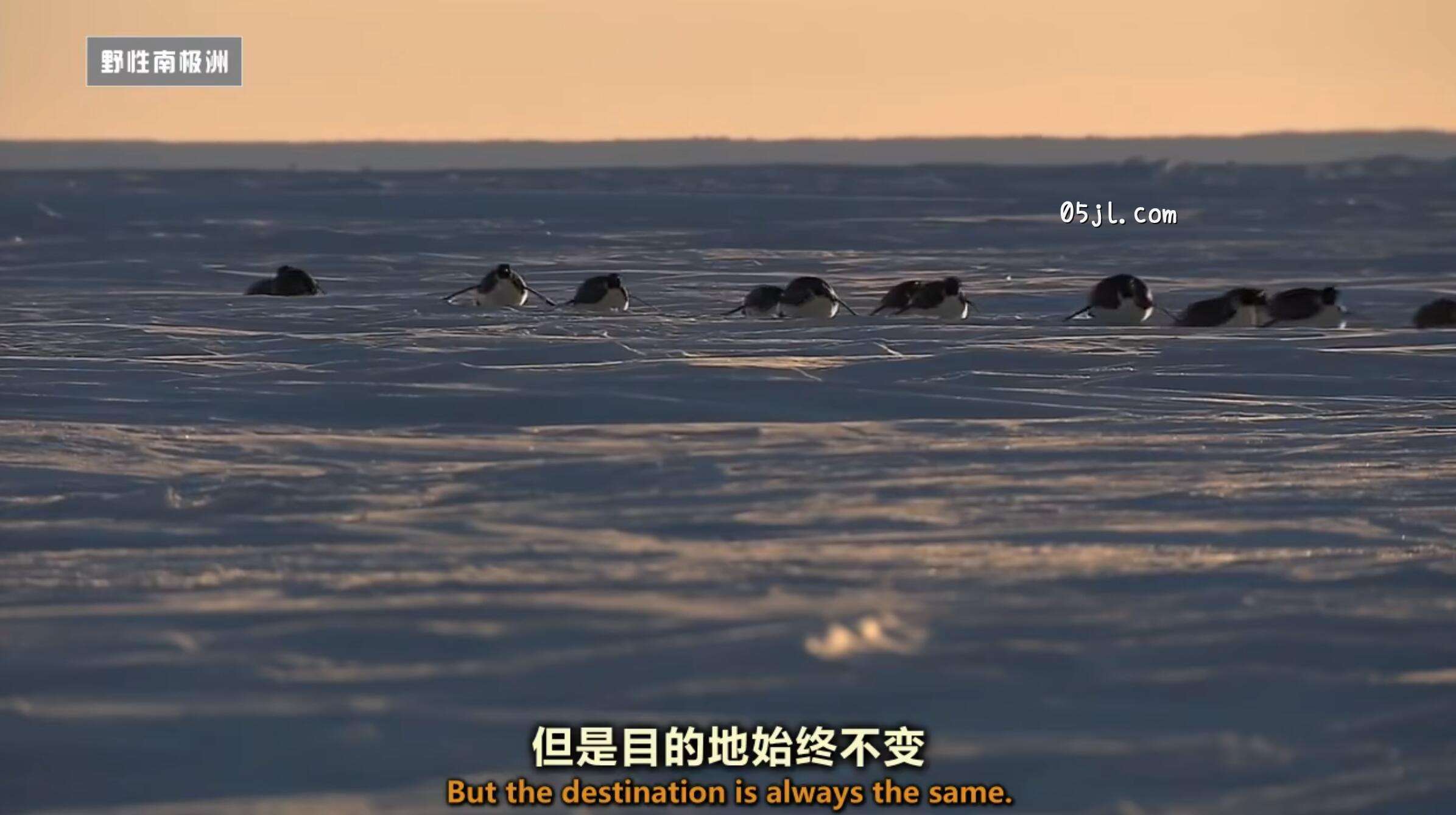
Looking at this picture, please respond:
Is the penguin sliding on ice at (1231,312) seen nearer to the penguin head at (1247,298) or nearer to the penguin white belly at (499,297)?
the penguin head at (1247,298)

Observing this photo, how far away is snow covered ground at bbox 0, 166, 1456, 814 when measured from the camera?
175 inches

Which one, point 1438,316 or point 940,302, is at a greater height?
point 940,302

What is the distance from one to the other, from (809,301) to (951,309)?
3.47 ft

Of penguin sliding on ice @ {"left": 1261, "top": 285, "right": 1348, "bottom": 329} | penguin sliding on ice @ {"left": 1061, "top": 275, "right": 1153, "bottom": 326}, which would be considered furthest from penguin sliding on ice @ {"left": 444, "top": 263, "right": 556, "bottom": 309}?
penguin sliding on ice @ {"left": 1261, "top": 285, "right": 1348, "bottom": 329}

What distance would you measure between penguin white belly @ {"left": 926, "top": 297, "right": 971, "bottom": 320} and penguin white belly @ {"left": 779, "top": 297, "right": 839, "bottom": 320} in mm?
765

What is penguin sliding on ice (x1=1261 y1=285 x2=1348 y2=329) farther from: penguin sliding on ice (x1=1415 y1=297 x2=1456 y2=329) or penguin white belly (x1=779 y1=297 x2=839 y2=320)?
penguin white belly (x1=779 y1=297 x2=839 y2=320)

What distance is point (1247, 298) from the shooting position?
596 inches

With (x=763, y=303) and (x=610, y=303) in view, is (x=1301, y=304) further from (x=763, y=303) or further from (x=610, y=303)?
(x=610, y=303)

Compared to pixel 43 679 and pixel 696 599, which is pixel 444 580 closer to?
pixel 696 599

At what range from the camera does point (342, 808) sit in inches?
160

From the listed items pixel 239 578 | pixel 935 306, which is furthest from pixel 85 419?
pixel 935 306
